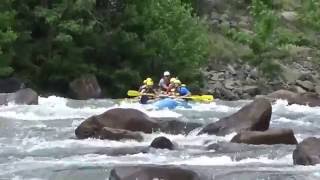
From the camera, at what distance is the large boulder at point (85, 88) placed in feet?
110

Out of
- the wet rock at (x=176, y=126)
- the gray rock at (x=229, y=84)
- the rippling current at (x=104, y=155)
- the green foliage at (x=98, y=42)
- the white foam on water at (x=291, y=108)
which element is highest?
the green foliage at (x=98, y=42)

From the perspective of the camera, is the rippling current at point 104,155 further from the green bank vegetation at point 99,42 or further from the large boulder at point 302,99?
the green bank vegetation at point 99,42

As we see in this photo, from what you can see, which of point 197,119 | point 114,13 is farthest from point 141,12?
point 197,119

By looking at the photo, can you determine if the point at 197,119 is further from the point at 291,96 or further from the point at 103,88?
the point at 103,88

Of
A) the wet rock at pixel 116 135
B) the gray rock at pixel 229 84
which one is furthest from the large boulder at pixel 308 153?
the gray rock at pixel 229 84

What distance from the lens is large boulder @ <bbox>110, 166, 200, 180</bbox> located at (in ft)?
37.7

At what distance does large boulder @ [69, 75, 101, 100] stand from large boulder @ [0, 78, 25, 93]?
239 centimetres

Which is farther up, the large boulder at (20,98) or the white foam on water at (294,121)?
the large boulder at (20,98)

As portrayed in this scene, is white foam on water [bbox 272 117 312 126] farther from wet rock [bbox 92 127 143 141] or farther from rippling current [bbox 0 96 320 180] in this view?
wet rock [bbox 92 127 143 141]

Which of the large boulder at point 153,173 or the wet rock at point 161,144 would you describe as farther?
the wet rock at point 161,144

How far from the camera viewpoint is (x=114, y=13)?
124ft

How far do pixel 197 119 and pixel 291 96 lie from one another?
30.9 ft

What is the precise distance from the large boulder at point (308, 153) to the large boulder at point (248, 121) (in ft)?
11.5

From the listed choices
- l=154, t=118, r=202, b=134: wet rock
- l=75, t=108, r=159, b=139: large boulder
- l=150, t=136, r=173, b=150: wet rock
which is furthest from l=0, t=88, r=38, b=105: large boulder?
l=150, t=136, r=173, b=150: wet rock
